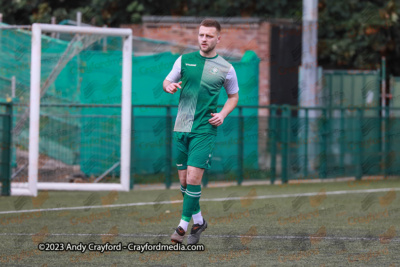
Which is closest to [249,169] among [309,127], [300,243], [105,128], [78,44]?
[309,127]

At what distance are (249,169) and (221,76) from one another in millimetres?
8513

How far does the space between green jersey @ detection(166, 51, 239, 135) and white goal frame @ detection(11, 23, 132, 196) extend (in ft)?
18.5

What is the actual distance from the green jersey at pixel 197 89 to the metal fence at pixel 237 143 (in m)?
6.08

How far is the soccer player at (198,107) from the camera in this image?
27.0ft

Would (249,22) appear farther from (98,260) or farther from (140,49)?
(98,260)

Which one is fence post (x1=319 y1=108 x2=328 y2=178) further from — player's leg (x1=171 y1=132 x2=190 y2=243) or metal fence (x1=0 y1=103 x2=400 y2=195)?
player's leg (x1=171 y1=132 x2=190 y2=243)

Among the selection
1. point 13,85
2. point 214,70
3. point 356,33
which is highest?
point 356,33

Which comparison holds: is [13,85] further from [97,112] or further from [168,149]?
[168,149]

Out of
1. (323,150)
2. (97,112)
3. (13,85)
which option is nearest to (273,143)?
(323,150)

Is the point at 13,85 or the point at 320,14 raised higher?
the point at 320,14

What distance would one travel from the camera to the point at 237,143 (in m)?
16.4

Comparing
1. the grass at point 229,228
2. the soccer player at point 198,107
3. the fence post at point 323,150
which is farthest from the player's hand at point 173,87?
the fence post at point 323,150

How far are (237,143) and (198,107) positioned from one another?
8176mm

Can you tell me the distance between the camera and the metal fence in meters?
15.1
